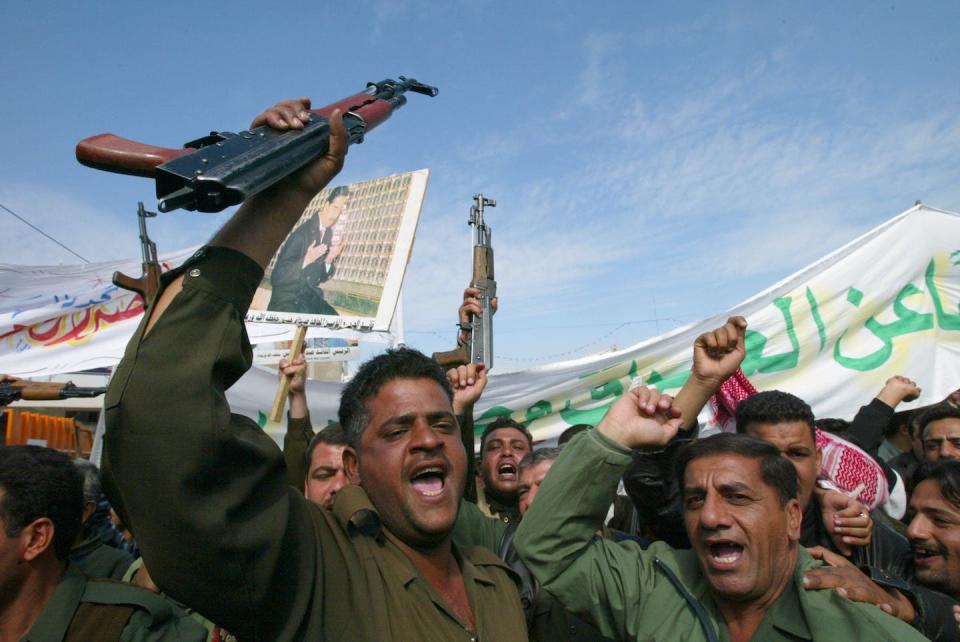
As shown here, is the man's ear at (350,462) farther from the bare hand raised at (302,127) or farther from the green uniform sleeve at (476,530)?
the bare hand raised at (302,127)

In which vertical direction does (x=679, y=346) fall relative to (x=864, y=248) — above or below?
below

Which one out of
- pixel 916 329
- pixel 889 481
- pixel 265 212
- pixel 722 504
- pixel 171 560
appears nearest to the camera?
pixel 171 560

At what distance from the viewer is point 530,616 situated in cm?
245

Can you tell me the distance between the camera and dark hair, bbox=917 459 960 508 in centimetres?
226

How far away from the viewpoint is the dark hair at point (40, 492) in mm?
1978

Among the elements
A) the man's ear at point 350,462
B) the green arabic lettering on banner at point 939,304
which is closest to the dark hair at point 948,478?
the man's ear at point 350,462

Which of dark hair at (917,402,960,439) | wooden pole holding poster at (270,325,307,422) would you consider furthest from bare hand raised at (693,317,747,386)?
wooden pole holding poster at (270,325,307,422)

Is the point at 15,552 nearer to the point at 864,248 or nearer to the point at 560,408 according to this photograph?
the point at 560,408

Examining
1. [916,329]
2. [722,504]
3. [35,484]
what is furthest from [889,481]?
[35,484]

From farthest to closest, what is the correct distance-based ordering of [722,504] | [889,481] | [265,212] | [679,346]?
[679,346] < [889,481] < [722,504] < [265,212]

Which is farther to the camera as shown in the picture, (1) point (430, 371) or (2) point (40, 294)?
(2) point (40, 294)

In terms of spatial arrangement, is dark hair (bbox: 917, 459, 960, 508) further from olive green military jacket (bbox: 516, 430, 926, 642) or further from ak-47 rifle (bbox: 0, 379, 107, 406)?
ak-47 rifle (bbox: 0, 379, 107, 406)

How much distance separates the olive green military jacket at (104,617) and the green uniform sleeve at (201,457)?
1015mm

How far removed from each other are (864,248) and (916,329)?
778mm
